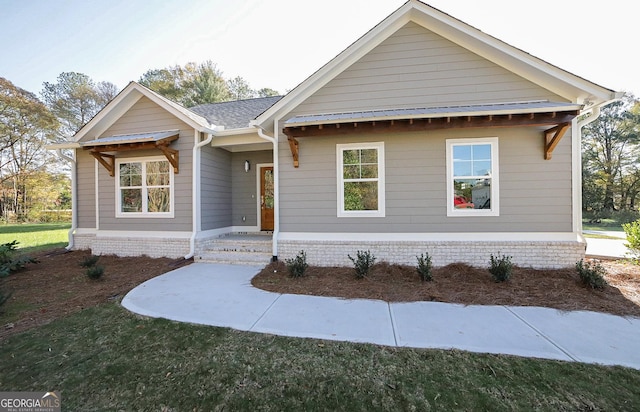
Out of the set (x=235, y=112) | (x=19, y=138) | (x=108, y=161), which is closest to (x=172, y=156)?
(x=108, y=161)

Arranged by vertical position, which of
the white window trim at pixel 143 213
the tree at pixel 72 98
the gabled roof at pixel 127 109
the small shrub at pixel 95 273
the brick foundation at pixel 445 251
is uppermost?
the tree at pixel 72 98

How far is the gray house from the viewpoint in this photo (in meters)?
5.76

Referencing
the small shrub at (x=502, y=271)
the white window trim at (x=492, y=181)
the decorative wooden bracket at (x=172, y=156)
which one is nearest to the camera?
the small shrub at (x=502, y=271)

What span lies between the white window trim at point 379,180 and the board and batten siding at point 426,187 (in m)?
0.10

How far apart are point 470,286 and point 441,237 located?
1345 millimetres

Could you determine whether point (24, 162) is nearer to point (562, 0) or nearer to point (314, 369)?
point (314, 369)

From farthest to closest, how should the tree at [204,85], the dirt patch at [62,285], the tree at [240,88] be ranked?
the tree at [240,88]
the tree at [204,85]
the dirt patch at [62,285]

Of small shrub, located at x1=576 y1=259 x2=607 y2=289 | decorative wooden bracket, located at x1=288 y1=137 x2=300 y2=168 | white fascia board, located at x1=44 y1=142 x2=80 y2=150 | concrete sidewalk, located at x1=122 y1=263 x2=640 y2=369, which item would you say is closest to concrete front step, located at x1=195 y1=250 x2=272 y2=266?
concrete sidewalk, located at x1=122 y1=263 x2=640 y2=369

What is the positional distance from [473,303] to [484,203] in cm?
270

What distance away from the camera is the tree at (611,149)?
850 inches

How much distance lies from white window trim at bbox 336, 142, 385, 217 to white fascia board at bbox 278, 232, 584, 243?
0.51 meters

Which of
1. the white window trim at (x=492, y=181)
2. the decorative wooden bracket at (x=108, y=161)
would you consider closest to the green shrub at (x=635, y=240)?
the white window trim at (x=492, y=181)

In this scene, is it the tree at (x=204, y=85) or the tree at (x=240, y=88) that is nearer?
the tree at (x=204, y=85)

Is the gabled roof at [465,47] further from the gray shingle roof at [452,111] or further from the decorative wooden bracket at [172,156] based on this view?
the decorative wooden bracket at [172,156]
